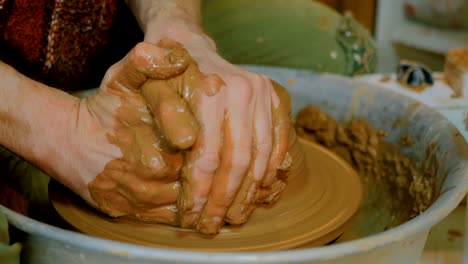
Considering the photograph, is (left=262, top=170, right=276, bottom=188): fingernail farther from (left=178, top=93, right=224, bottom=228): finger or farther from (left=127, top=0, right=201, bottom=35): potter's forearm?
(left=127, top=0, right=201, bottom=35): potter's forearm

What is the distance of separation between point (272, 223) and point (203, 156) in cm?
24

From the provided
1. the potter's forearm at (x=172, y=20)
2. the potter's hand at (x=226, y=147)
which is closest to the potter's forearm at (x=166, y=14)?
the potter's forearm at (x=172, y=20)

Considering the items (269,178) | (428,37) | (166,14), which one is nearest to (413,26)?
(428,37)

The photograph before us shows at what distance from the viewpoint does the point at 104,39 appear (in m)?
1.57

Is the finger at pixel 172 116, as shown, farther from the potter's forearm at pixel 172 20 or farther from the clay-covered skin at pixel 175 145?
the potter's forearm at pixel 172 20

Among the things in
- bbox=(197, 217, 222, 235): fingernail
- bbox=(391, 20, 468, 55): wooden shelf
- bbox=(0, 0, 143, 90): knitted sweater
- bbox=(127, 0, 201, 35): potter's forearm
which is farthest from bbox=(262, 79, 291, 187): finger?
bbox=(391, 20, 468, 55): wooden shelf

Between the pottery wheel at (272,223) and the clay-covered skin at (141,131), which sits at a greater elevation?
the clay-covered skin at (141,131)

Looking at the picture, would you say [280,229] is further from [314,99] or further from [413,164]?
[314,99]

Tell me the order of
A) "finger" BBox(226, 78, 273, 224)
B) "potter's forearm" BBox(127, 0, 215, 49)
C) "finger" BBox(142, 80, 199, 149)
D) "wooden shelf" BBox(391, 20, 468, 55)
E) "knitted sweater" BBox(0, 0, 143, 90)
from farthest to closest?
"wooden shelf" BBox(391, 20, 468, 55) → "knitted sweater" BBox(0, 0, 143, 90) → "potter's forearm" BBox(127, 0, 215, 49) → "finger" BBox(226, 78, 273, 224) → "finger" BBox(142, 80, 199, 149)

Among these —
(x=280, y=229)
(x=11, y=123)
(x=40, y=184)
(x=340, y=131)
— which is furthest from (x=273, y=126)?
(x=40, y=184)

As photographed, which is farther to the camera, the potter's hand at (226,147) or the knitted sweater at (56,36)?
the knitted sweater at (56,36)

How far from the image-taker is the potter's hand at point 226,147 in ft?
3.25

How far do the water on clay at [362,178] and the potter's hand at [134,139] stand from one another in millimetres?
357

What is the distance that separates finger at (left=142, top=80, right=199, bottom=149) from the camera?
932 mm
